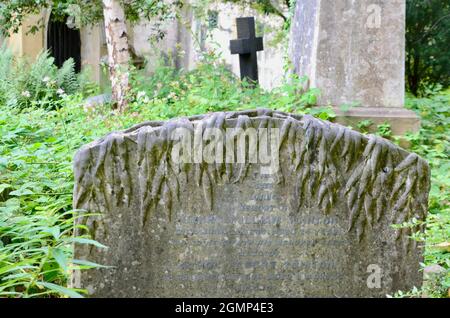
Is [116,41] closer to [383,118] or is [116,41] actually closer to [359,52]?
[359,52]

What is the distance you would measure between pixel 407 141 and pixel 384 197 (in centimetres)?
295

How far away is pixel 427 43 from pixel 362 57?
7.67 m

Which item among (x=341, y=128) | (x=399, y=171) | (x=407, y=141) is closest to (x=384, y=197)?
(x=399, y=171)

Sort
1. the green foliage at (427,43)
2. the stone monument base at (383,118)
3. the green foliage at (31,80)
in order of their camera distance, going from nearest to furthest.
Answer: the stone monument base at (383,118) < the green foliage at (31,80) < the green foliage at (427,43)

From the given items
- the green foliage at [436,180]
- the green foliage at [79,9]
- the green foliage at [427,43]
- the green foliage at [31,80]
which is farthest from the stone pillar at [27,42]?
the green foliage at [436,180]

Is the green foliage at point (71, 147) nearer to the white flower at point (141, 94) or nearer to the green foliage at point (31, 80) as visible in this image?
the white flower at point (141, 94)

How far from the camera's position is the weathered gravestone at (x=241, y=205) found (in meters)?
4.18

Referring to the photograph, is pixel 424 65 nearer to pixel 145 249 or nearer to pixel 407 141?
pixel 407 141

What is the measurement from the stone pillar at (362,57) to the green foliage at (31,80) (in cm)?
402

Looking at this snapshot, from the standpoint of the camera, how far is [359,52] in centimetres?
732

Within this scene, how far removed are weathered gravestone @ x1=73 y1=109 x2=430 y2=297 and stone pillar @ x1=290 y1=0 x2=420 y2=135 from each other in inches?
118

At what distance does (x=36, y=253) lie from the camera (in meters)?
4.27
